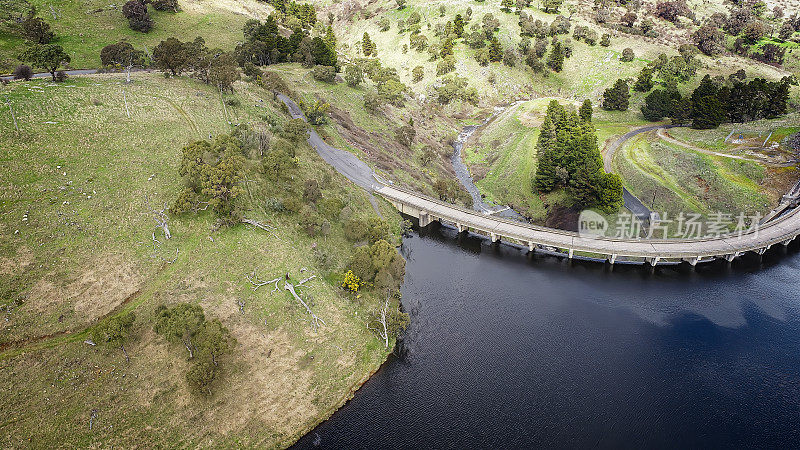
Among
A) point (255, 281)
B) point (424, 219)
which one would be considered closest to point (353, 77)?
point (424, 219)

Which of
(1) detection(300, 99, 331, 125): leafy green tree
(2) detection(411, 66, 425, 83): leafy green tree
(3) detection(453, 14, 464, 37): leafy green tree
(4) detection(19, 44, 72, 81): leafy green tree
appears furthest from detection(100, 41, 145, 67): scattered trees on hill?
(3) detection(453, 14, 464, 37): leafy green tree

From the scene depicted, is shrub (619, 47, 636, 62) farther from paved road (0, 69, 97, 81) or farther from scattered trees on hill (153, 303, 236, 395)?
scattered trees on hill (153, 303, 236, 395)

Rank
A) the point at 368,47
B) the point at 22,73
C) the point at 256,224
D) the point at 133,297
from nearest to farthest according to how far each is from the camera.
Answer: the point at 133,297, the point at 256,224, the point at 22,73, the point at 368,47

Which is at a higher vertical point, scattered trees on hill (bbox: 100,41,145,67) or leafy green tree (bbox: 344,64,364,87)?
scattered trees on hill (bbox: 100,41,145,67)

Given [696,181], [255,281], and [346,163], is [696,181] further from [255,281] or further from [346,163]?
[255,281]

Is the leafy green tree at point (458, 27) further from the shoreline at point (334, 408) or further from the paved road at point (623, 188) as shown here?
the shoreline at point (334, 408)

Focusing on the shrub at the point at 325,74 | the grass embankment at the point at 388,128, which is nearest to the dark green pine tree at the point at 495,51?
the grass embankment at the point at 388,128
